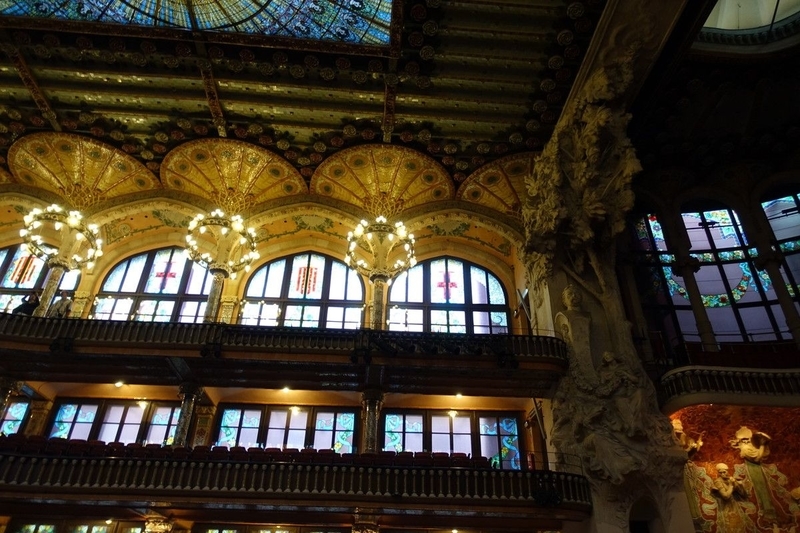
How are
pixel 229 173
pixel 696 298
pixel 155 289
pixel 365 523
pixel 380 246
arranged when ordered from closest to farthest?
pixel 365 523 < pixel 696 298 < pixel 380 246 < pixel 229 173 < pixel 155 289

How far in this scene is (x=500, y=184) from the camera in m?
17.6

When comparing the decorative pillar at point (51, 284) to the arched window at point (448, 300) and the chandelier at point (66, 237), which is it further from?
the arched window at point (448, 300)

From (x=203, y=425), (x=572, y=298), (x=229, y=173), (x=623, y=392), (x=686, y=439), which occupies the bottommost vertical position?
(x=686, y=439)

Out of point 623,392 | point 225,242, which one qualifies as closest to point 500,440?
point 623,392

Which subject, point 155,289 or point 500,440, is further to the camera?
point 155,289

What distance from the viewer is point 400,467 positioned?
11.6m

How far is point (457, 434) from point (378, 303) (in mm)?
4422

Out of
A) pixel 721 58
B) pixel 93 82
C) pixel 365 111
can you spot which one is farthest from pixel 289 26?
pixel 721 58

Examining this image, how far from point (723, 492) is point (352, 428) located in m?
9.47

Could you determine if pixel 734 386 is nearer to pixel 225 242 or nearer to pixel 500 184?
pixel 500 184

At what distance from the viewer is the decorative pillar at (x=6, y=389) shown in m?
13.5

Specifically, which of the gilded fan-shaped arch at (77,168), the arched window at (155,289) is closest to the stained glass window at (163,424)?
the arched window at (155,289)

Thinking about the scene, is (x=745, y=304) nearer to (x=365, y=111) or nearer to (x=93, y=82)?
(x=365, y=111)

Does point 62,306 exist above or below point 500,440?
above
